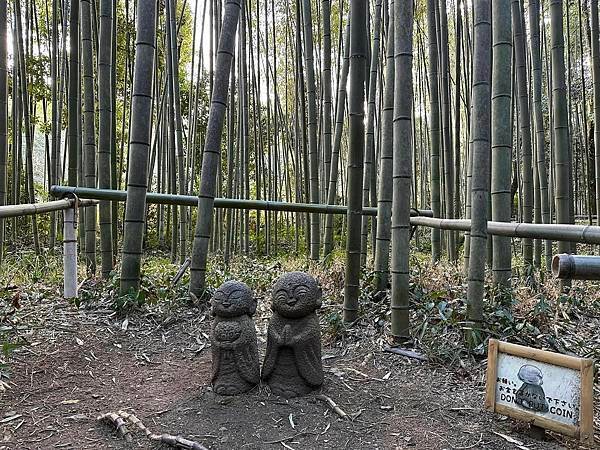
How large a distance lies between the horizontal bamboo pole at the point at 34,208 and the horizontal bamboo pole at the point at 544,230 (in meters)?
2.29

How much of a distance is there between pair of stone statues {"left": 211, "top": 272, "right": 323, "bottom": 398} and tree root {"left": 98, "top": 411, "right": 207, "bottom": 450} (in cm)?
33

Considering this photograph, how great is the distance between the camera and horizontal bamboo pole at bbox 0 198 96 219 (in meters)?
2.48

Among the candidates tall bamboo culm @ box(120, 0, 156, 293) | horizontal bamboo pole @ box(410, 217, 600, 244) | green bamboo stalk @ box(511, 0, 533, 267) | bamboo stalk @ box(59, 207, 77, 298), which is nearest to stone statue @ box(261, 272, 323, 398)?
Answer: horizontal bamboo pole @ box(410, 217, 600, 244)

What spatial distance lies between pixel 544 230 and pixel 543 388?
86 centimetres

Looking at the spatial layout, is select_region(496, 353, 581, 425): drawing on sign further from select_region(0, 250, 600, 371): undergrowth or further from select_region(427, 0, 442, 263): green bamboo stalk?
select_region(427, 0, 442, 263): green bamboo stalk

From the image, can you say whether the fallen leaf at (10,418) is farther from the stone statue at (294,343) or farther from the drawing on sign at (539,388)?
the drawing on sign at (539,388)

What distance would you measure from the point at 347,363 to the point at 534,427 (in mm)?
914

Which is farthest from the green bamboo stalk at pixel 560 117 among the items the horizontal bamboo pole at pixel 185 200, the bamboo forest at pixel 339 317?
the horizontal bamboo pole at pixel 185 200

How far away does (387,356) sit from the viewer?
8.07ft

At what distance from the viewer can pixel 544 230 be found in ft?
7.55

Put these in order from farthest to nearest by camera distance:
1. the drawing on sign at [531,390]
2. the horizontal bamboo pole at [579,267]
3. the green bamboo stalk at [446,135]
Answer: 1. the green bamboo stalk at [446,135]
2. the drawing on sign at [531,390]
3. the horizontal bamboo pole at [579,267]

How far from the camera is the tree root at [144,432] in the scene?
1.63m

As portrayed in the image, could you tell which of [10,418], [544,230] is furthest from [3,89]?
[544,230]

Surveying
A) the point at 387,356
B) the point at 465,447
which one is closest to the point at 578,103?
the point at 387,356
